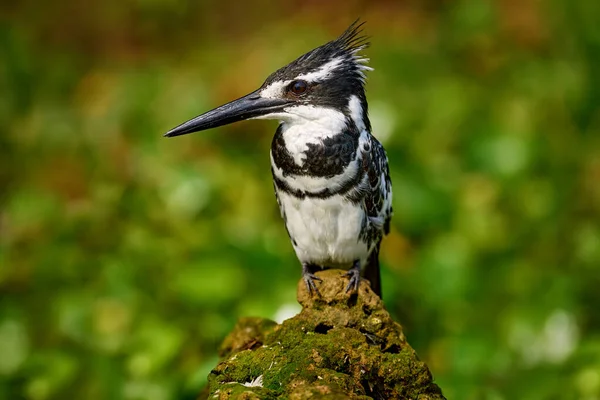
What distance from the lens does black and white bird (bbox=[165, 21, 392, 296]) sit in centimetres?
342

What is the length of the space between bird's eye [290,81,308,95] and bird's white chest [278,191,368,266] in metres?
0.39

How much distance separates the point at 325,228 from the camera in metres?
3.59

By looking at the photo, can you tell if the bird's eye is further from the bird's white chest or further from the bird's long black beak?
the bird's white chest

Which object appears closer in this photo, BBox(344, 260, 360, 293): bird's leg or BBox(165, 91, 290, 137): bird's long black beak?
BBox(344, 260, 360, 293): bird's leg

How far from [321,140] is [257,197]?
281 centimetres

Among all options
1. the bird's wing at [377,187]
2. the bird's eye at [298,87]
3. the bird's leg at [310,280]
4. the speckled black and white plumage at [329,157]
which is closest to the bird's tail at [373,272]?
the bird's wing at [377,187]

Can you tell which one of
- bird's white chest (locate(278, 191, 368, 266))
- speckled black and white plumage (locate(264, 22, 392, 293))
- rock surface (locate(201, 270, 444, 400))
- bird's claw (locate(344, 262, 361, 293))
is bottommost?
rock surface (locate(201, 270, 444, 400))

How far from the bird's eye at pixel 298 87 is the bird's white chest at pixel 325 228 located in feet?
1.28

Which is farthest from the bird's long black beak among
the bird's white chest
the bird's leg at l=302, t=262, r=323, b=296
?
the bird's leg at l=302, t=262, r=323, b=296

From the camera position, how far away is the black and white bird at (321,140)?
3424 millimetres

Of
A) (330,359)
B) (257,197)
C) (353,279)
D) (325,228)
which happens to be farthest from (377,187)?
(257,197)

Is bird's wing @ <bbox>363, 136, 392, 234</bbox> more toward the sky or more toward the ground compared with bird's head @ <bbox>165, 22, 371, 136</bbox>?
more toward the ground

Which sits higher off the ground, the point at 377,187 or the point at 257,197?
the point at 257,197

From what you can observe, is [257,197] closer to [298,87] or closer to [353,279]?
[298,87]
